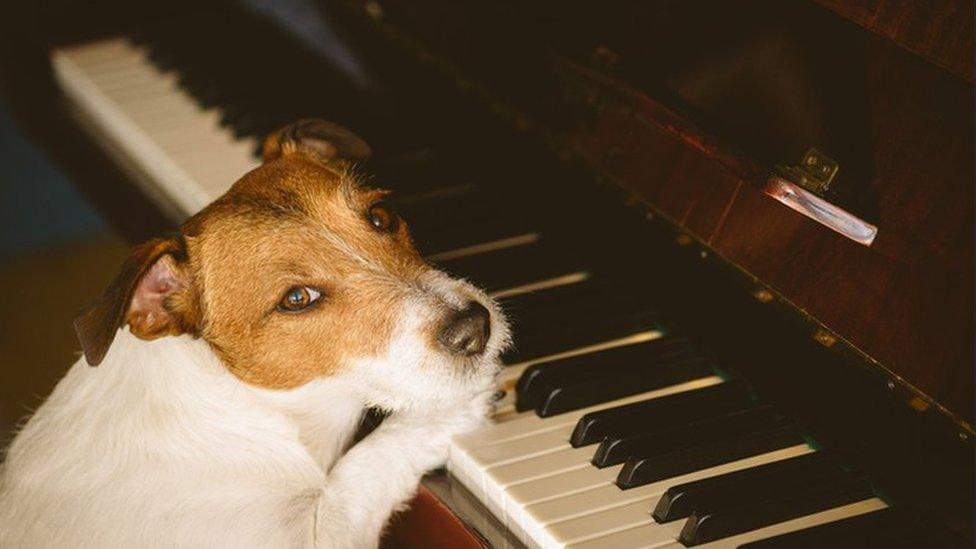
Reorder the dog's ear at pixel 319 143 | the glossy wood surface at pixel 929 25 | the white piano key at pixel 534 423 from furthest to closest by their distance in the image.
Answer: the dog's ear at pixel 319 143
the white piano key at pixel 534 423
the glossy wood surface at pixel 929 25

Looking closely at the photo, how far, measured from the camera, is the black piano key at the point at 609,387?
191 cm

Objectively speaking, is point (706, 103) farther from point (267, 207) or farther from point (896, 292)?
point (267, 207)

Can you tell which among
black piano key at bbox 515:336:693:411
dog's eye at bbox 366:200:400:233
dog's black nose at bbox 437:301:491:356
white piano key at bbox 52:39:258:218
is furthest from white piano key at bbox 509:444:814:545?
white piano key at bbox 52:39:258:218

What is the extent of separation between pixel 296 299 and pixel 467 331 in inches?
12.9

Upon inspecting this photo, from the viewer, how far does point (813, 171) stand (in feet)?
5.61

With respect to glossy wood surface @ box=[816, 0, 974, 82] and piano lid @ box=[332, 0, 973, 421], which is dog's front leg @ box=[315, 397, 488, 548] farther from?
glossy wood surface @ box=[816, 0, 974, 82]

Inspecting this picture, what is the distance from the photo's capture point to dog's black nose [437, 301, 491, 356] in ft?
6.41

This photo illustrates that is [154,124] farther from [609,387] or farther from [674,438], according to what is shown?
[674,438]

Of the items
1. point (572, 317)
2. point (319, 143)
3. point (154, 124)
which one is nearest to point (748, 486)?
point (572, 317)

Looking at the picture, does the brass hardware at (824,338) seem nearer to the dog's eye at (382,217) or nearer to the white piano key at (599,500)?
the white piano key at (599,500)

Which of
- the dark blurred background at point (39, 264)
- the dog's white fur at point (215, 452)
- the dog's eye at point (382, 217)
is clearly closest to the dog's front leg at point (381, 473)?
the dog's white fur at point (215, 452)

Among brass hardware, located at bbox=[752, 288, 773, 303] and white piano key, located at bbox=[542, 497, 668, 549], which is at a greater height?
brass hardware, located at bbox=[752, 288, 773, 303]

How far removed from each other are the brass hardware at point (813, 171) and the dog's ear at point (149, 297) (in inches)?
42.6

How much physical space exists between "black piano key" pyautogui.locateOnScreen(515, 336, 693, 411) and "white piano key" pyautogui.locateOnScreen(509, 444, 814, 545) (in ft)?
0.74
